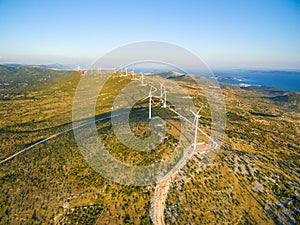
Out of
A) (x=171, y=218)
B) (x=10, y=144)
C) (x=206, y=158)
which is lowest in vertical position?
(x=10, y=144)

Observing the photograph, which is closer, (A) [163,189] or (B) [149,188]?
(A) [163,189]

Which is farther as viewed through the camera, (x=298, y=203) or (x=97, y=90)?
(x=97, y=90)

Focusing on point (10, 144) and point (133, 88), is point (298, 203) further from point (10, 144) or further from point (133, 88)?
point (133, 88)

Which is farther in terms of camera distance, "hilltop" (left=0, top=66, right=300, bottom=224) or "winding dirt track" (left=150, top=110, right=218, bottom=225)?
"hilltop" (left=0, top=66, right=300, bottom=224)

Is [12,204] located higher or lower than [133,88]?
lower

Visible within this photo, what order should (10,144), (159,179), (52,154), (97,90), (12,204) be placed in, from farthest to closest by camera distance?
1. (97,90)
2. (10,144)
3. (52,154)
4. (159,179)
5. (12,204)

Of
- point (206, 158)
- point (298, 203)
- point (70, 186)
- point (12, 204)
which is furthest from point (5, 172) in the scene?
point (298, 203)

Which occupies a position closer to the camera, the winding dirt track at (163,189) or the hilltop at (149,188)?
the winding dirt track at (163,189)

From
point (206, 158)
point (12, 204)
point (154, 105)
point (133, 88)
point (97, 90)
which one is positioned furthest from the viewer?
point (97, 90)

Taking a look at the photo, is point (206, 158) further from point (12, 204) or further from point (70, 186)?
point (12, 204)
